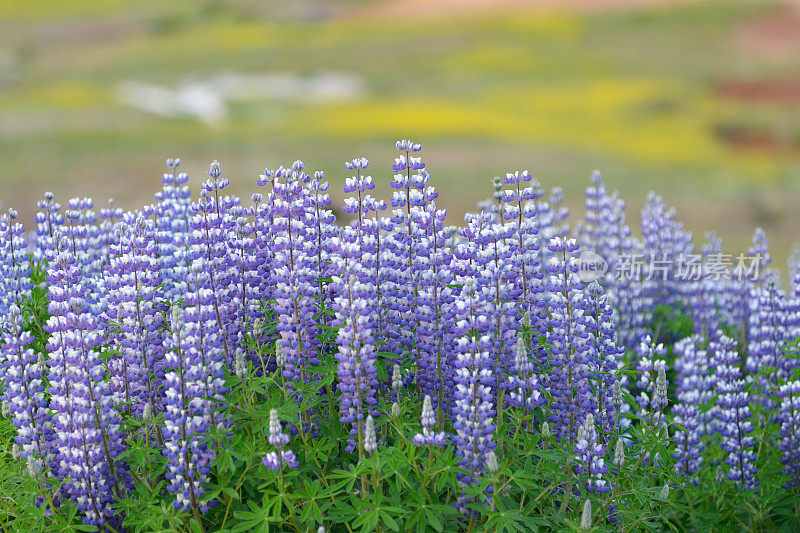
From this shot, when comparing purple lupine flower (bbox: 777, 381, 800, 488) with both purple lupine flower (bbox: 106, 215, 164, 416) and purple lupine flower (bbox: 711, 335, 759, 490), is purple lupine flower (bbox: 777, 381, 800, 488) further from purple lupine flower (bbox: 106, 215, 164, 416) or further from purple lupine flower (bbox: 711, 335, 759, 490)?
purple lupine flower (bbox: 106, 215, 164, 416)

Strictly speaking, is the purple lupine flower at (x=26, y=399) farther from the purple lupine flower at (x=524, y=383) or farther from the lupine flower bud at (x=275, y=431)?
the purple lupine flower at (x=524, y=383)

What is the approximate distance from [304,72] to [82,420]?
30.2 metres

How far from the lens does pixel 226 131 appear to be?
25312mm

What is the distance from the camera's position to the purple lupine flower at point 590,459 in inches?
177

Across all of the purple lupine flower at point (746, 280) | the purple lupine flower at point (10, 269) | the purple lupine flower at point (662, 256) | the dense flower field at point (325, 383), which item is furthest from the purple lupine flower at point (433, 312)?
the purple lupine flower at point (746, 280)

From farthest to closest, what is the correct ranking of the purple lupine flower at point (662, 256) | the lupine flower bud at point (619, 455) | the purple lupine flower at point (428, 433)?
1. the purple lupine flower at point (662, 256)
2. the lupine flower bud at point (619, 455)
3. the purple lupine flower at point (428, 433)

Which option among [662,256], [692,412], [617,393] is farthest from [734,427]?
[662,256]

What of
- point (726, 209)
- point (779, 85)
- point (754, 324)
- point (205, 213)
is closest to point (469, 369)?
point (205, 213)

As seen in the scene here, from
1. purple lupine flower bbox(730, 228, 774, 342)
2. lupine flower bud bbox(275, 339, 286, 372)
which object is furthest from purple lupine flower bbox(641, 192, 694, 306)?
lupine flower bud bbox(275, 339, 286, 372)

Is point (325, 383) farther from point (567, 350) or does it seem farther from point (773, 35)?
point (773, 35)

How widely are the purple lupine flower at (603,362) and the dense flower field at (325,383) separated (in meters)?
0.02

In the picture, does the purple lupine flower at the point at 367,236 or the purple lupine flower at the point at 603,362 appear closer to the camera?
the purple lupine flower at the point at 367,236

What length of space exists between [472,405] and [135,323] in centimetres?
188

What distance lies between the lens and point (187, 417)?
14.1 feet
